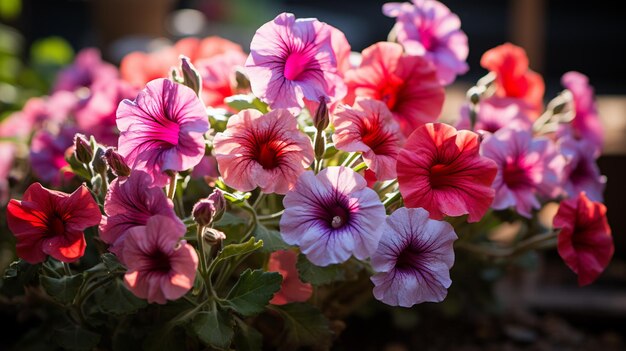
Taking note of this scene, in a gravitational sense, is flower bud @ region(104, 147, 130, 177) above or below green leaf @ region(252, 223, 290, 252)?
above

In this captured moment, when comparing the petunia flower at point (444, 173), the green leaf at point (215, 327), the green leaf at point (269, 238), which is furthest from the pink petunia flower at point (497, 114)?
the green leaf at point (215, 327)

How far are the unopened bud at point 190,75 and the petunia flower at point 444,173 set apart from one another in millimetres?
269

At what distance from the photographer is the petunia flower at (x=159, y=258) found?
34.7 inches

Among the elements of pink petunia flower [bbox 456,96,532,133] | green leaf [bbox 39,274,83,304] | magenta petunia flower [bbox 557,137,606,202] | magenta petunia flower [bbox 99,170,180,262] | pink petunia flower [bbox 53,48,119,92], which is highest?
magenta petunia flower [bbox 99,170,180,262]

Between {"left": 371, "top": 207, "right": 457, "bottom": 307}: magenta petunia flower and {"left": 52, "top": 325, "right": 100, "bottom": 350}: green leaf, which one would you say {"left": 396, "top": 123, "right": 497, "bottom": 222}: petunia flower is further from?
{"left": 52, "top": 325, "right": 100, "bottom": 350}: green leaf

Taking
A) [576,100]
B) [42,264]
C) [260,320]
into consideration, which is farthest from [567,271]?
[42,264]

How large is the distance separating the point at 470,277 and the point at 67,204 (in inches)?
33.8

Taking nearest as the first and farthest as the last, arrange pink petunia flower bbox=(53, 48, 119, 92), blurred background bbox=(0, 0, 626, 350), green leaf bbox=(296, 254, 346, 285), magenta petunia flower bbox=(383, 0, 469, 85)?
green leaf bbox=(296, 254, 346, 285)
magenta petunia flower bbox=(383, 0, 469, 85)
blurred background bbox=(0, 0, 626, 350)
pink petunia flower bbox=(53, 48, 119, 92)

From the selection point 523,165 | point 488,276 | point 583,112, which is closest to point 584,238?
point 523,165

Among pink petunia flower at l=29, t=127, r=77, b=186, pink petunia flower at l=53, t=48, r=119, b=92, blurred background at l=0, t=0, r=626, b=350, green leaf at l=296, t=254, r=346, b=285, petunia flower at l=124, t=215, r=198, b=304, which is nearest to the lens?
petunia flower at l=124, t=215, r=198, b=304

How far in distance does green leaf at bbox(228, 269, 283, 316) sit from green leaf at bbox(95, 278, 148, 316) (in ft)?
0.35

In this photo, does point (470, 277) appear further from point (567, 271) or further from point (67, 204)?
point (67, 204)

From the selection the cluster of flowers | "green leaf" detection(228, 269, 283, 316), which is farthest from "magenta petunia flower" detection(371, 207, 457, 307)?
"green leaf" detection(228, 269, 283, 316)

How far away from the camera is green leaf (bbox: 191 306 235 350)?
0.92m
